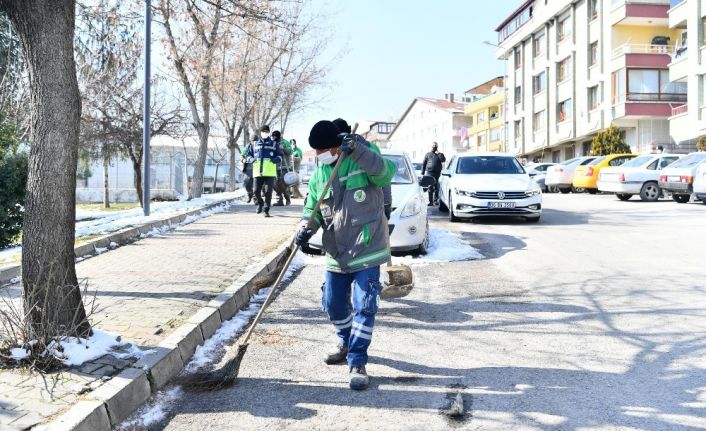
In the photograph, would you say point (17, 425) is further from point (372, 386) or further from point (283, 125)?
point (283, 125)

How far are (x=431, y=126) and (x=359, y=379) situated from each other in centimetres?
→ 8731

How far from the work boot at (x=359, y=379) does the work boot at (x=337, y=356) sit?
0.48 metres

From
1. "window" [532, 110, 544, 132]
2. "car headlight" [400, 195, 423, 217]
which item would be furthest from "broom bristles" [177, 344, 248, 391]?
"window" [532, 110, 544, 132]

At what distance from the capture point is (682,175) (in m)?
17.3

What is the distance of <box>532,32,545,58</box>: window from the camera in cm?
5097

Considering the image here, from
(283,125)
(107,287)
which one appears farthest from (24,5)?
(283,125)

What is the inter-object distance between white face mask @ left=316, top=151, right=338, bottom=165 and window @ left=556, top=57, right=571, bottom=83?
45099 mm

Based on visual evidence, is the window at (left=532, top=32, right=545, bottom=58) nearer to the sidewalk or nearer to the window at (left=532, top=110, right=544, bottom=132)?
the window at (left=532, top=110, right=544, bottom=132)

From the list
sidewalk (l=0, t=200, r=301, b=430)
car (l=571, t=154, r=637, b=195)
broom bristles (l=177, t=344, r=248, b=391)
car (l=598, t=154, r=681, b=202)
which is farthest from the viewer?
car (l=571, t=154, r=637, b=195)

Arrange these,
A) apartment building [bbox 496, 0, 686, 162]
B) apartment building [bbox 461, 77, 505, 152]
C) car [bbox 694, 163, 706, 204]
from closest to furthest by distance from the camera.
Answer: car [bbox 694, 163, 706, 204]
apartment building [bbox 496, 0, 686, 162]
apartment building [bbox 461, 77, 505, 152]

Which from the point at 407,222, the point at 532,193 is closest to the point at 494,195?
the point at 532,193

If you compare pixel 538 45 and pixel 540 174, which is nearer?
pixel 540 174

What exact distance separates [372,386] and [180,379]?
1320 mm

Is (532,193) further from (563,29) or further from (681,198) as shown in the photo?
(563,29)
